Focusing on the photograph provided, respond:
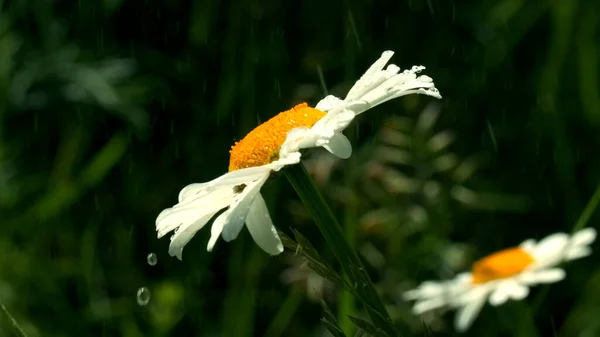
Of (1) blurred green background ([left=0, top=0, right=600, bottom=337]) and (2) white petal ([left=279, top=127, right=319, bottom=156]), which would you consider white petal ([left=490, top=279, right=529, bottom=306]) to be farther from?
(2) white petal ([left=279, top=127, right=319, bottom=156])

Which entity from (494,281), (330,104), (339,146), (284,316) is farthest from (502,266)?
(339,146)

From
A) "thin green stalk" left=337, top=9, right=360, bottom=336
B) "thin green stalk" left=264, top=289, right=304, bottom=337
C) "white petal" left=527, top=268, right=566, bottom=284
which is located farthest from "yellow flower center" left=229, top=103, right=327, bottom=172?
"thin green stalk" left=264, top=289, right=304, bottom=337

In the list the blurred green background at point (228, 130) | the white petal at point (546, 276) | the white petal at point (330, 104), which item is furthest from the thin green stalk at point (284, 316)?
the white petal at point (330, 104)

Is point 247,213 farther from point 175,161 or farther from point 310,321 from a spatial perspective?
point 175,161

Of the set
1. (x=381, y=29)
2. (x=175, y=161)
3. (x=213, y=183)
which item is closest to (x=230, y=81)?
(x=175, y=161)

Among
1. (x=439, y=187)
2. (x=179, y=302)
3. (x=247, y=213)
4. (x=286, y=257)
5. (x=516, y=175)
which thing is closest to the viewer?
(x=247, y=213)

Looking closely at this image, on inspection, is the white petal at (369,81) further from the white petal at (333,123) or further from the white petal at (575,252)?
the white petal at (575,252)

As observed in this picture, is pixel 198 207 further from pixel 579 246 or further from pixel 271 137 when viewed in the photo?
pixel 579 246
